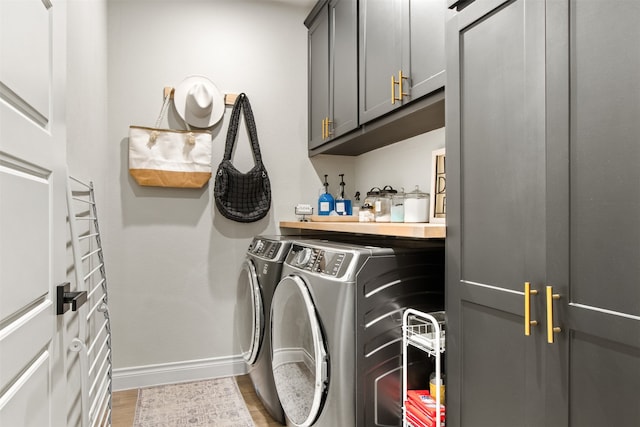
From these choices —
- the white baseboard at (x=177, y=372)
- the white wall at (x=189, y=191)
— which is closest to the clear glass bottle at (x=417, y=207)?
the white wall at (x=189, y=191)

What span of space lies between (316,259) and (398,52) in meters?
1.01

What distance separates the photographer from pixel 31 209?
2.88 feet

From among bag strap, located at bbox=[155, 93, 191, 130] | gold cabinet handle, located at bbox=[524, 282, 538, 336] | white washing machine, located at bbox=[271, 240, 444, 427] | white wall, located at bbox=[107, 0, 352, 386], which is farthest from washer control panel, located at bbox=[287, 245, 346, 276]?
bag strap, located at bbox=[155, 93, 191, 130]

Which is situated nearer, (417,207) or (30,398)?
(30,398)

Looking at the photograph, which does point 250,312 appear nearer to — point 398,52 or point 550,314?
point 398,52

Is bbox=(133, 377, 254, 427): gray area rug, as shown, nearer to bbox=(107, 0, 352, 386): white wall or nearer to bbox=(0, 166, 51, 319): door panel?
bbox=(107, 0, 352, 386): white wall

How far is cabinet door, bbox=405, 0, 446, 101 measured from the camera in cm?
161

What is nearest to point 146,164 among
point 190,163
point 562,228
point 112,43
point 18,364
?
point 190,163

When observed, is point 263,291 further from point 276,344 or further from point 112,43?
point 112,43

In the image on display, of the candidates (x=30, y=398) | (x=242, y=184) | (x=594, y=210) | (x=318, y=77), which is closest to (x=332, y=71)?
(x=318, y=77)

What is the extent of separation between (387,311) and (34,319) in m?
1.13

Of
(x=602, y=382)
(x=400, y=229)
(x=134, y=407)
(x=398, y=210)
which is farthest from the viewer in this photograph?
(x=134, y=407)

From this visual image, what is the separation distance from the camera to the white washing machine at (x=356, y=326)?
152 cm

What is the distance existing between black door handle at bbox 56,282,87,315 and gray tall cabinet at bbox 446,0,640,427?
3.70 ft
